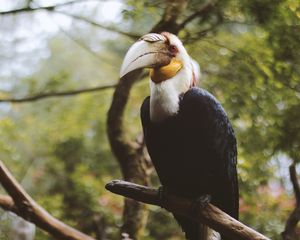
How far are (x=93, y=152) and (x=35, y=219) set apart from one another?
2.92 metres

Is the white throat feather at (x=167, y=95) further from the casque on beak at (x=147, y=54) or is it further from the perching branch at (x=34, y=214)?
the perching branch at (x=34, y=214)

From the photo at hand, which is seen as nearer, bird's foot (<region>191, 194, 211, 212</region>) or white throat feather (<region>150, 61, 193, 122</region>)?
bird's foot (<region>191, 194, 211, 212</region>)

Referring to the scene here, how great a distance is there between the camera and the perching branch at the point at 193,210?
219 cm

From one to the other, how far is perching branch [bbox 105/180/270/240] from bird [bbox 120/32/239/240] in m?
0.08

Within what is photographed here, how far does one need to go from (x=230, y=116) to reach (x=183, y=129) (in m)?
1.54

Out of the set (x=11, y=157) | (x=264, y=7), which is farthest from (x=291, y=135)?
(x=11, y=157)

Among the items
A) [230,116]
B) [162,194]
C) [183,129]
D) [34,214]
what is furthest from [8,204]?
[230,116]

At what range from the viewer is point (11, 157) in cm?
534

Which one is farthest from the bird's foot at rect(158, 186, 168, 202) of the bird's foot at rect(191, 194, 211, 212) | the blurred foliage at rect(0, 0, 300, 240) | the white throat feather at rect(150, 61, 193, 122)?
the blurred foliage at rect(0, 0, 300, 240)

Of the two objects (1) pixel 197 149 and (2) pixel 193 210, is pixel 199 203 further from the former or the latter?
(1) pixel 197 149

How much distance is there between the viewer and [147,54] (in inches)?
101

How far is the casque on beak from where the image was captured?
2.49m

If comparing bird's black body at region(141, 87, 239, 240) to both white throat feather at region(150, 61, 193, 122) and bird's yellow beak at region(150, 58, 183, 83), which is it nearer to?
white throat feather at region(150, 61, 193, 122)

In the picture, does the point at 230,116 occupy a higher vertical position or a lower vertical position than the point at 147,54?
lower
